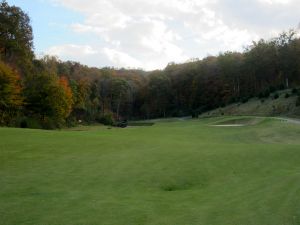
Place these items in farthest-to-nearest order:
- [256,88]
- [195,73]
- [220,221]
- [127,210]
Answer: [195,73] < [256,88] < [127,210] < [220,221]

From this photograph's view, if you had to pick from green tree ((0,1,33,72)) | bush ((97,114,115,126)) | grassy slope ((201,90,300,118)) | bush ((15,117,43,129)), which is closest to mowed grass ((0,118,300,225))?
bush ((15,117,43,129))

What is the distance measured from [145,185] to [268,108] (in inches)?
1907

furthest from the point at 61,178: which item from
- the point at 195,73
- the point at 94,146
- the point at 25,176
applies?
the point at 195,73

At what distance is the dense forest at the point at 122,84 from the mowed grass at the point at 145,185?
106 feet

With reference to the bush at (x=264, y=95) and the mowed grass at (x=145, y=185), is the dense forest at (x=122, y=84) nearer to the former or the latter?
the bush at (x=264, y=95)

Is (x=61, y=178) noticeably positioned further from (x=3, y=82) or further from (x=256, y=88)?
(x=256, y=88)

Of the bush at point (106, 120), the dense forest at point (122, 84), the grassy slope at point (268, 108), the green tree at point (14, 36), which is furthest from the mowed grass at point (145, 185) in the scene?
the bush at point (106, 120)

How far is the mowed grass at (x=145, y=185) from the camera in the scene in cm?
881

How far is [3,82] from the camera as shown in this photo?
47781mm

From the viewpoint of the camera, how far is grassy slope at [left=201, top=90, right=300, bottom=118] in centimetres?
5341

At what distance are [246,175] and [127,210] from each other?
6.34 meters

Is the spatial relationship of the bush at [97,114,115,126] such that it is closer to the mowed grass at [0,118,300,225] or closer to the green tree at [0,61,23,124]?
the green tree at [0,61,23,124]

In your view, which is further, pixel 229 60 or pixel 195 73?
pixel 195 73

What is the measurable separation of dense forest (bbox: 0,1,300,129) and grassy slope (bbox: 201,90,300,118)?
3.27 m
